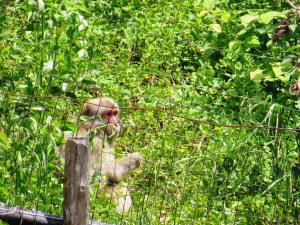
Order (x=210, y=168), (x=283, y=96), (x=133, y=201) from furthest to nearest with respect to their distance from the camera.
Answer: (x=283, y=96)
(x=210, y=168)
(x=133, y=201)

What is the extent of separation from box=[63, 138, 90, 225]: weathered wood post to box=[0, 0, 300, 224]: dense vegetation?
0.45 m

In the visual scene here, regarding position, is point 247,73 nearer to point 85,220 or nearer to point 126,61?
point 126,61

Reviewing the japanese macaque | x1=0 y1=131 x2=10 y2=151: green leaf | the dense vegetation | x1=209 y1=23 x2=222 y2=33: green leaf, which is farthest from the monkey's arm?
x1=0 y1=131 x2=10 y2=151: green leaf

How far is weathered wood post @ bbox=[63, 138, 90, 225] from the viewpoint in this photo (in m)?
3.33

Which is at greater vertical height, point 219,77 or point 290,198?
point 219,77

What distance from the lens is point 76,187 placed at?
3365 millimetres

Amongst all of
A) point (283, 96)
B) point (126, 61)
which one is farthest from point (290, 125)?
point (126, 61)

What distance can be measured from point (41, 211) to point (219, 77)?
12.8 ft

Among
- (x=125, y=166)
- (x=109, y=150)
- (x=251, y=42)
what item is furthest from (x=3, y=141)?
(x=251, y=42)

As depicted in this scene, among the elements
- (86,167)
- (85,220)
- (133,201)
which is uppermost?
(86,167)

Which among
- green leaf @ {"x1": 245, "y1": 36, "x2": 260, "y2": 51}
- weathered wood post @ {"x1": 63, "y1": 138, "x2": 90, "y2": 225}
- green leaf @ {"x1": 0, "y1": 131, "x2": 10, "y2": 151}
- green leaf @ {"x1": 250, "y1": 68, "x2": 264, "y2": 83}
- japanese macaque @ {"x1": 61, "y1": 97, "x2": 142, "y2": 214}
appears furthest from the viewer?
japanese macaque @ {"x1": 61, "y1": 97, "x2": 142, "y2": 214}

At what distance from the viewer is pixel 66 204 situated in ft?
11.1

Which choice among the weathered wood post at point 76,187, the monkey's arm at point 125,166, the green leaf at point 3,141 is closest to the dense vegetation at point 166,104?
the green leaf at point 3,141

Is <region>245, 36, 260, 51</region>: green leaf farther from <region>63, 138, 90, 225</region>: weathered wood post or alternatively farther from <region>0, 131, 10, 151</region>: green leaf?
<region>0, 131, 10, 151</region>: green leaf
